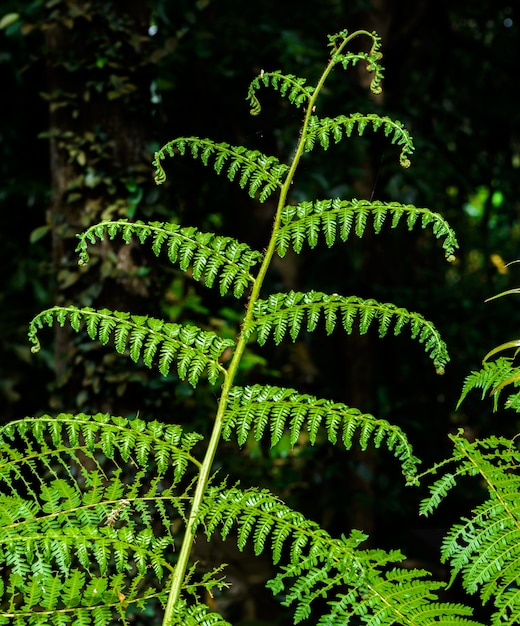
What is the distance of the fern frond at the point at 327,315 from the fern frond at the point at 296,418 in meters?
0.08

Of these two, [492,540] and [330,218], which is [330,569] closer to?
[492,540]

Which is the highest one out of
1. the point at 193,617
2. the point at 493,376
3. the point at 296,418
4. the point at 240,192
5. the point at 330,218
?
the point at 240,192

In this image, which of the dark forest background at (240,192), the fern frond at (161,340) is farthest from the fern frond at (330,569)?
the dark forest background at (240,192)

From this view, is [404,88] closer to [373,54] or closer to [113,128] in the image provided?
[113,128]

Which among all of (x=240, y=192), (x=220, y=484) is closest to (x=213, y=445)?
(x=220, y=484)

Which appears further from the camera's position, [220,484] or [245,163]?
[245,163]

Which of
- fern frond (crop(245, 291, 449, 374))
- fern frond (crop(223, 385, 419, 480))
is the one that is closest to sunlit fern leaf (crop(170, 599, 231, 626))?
fern frond (crop(223, 385, 419, 480))

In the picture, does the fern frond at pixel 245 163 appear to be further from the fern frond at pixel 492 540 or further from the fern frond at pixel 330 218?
the fern frond at pixel 492 540

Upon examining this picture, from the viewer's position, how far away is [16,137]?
334cm

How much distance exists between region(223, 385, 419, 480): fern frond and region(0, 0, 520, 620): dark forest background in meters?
0.80

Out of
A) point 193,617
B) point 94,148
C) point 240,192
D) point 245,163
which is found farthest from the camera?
point 240,192

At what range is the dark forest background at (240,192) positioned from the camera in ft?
8.52

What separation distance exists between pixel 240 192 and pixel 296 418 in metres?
2.94

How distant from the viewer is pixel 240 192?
3799 millimetres
